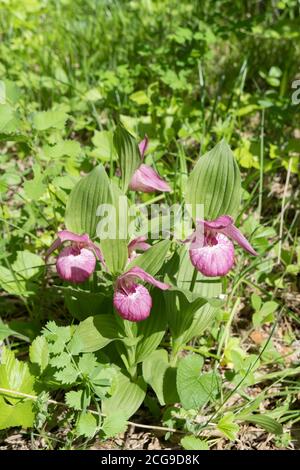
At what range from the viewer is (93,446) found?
1317 mm

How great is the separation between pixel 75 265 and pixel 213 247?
1.04ft

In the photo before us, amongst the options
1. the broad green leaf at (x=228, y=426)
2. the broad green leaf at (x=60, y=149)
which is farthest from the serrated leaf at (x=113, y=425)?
the broad green leaf at (x=60, y=149)

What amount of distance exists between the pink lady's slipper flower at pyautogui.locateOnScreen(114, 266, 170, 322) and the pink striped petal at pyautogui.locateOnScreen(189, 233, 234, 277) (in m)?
0.09

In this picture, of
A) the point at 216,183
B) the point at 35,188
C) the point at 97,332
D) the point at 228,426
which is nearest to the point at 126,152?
the point at 216,183

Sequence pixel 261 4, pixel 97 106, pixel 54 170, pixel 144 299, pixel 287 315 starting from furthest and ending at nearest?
pixel 261 4 → pixel 97 106 → pixel 287 315 → pixel 54 170 → pixel 144 299

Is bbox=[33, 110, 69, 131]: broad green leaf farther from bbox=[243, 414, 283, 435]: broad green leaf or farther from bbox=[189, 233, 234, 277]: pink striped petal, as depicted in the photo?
bbox=[243, 414, 283, 435]: broad green leaf

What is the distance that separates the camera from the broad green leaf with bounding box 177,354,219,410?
3.95ft

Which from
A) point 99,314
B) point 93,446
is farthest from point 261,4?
point 93,446

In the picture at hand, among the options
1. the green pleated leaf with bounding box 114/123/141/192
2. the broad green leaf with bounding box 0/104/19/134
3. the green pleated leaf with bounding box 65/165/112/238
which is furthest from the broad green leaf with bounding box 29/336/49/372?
the broad green leaf with bounding box 0/104/19/134

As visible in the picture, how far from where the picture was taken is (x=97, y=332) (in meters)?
1.24

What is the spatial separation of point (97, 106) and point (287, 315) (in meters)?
1.36

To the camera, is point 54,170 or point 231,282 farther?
point 231,282

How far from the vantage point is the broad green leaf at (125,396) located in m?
1.32

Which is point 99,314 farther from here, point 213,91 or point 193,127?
point 213,91
